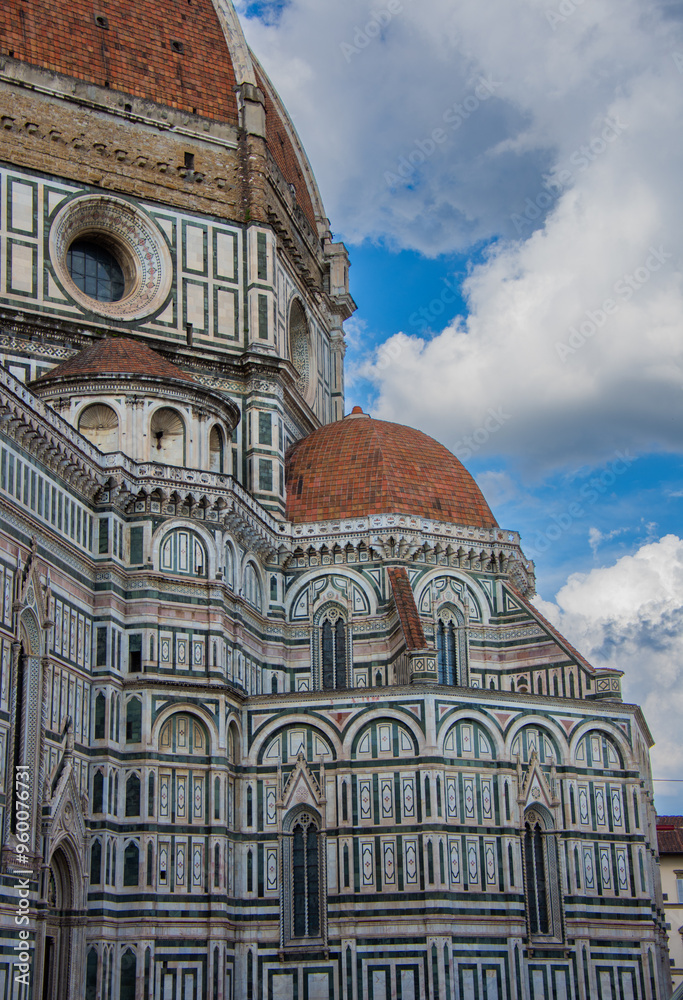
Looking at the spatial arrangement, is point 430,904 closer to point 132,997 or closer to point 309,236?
point 132,997

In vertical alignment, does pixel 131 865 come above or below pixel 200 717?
below

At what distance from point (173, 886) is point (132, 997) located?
109 inches

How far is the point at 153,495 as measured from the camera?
1446 inches

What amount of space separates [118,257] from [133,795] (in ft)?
58.4

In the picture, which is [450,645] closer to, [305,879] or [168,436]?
[305,879]

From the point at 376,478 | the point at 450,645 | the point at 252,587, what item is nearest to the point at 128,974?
the point at 252,587

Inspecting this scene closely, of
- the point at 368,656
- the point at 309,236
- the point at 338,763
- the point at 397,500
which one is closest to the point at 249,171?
the point at 309,236

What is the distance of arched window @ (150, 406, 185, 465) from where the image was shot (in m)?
38.2

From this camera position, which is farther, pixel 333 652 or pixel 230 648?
pixel 333 652

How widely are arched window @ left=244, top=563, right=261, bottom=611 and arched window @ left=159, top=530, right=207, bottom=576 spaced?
108 inches

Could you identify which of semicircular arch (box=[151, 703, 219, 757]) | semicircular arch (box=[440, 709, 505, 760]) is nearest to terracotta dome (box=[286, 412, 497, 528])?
semicircular arch (box=[440, 709, 505, 760])

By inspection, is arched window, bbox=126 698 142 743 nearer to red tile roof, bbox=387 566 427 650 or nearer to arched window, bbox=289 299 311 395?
red tile roof, bbox=387 566 427 650

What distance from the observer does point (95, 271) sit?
1722 inches

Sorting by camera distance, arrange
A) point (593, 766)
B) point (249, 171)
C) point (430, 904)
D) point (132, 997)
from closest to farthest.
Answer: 1. point (132, 997)
2. point (430, 904)
3. point (593, 766)
4. point (249, 171)
